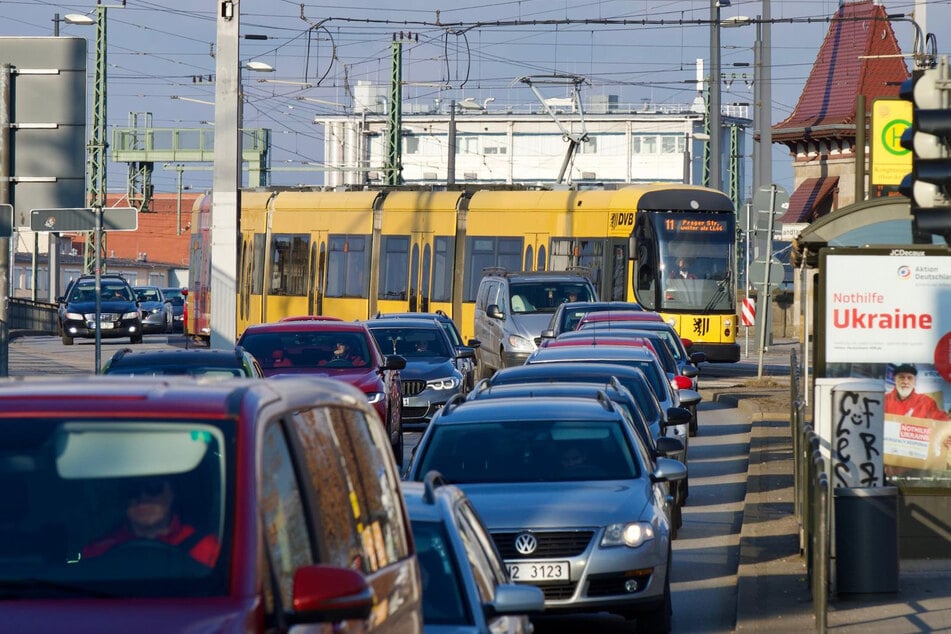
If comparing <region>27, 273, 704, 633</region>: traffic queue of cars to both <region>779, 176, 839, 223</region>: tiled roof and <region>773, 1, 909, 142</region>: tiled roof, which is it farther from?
<region>773, 1, 909, 142</region>: tiled roof

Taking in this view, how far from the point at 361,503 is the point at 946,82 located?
20.1 ft

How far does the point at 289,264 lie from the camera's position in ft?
144

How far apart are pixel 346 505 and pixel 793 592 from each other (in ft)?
23.4

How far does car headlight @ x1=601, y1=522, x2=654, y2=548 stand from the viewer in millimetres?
10492

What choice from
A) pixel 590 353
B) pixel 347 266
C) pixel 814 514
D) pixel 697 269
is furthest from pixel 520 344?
pixel 814 514

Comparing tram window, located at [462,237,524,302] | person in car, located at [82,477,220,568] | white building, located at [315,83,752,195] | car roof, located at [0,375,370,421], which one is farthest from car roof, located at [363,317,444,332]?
white building, located at [315,83,752,195]

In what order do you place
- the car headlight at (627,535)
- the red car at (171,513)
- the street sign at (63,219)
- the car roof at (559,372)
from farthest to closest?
the street sign at (63,219) < the car roof at (559,372) < the car headlight at (627,535) < the red car at (171,513)

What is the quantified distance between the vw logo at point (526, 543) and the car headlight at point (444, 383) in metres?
15.2

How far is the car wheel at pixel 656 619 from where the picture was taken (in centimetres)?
1059

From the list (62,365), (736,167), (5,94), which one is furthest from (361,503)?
(736,167)

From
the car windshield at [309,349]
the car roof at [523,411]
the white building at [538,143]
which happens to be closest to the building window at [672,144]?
the white building at [538,143]

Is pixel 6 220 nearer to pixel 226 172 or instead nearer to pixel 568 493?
pixel 568 493

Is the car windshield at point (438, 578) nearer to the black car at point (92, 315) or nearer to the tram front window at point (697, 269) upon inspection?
the tram front window at point (697, 269)

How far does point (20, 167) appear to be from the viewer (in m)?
15.5
